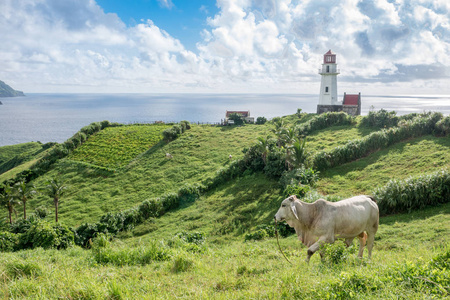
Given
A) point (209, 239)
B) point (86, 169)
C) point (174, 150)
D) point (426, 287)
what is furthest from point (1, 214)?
point (426, 287)

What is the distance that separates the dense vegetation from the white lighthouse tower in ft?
18.2

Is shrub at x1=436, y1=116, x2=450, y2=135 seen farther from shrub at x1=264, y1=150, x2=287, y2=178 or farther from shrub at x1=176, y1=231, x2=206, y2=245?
shrub at x1=176, y1=231, x2=206, y2=245

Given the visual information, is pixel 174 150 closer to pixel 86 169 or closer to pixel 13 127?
pixel 86 169

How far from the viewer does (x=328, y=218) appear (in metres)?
8.87

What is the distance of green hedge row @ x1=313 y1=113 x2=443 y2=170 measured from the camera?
28.9m

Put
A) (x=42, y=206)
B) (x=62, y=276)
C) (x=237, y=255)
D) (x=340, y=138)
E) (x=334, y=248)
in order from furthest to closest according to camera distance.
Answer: (x=340, y=138) → (x=42, y=206) → (x=237, y=255) → (x=334, y=248) → (x=62, y=276)

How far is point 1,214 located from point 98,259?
33.7 meters

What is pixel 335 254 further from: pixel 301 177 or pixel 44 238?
pixel 44 238

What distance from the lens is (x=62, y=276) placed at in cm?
744

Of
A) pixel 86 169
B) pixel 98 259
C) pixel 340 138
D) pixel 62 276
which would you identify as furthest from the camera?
pixel 86 169

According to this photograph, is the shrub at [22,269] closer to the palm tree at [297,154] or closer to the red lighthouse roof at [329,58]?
the palm tree at [297,154]

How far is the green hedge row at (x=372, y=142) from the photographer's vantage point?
94.8ft

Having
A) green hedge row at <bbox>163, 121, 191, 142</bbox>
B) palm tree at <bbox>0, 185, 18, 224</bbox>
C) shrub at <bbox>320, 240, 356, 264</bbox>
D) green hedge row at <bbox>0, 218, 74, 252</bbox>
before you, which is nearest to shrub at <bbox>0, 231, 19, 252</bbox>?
green hedge row at <bbox>0, 218, 74, 252</bbox>

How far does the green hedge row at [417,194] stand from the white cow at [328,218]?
10104 mm
